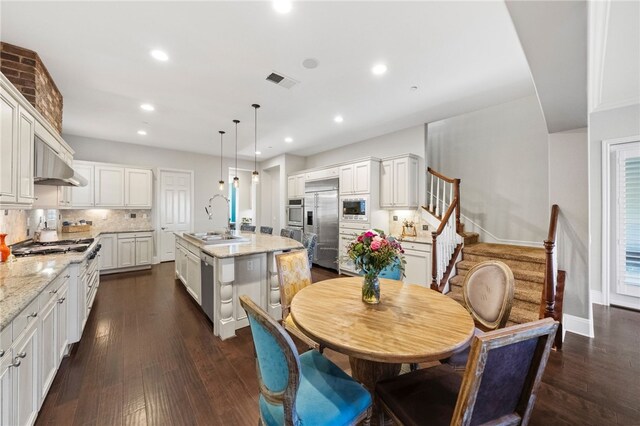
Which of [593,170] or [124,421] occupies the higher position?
[593,170]

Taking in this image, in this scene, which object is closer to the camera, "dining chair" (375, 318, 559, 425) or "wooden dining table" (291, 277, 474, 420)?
"dining chair" (375, 318, 559, 425)

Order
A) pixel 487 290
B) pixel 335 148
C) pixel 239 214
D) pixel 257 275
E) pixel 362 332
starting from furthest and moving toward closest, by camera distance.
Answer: pixel 239 214, pixel 335 148, pixel 257 275, pixel 487 290, pixel 362 332

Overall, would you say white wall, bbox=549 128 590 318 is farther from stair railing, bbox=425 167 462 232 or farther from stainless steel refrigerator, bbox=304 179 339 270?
stainless steel refrigerator, bbox=304 179 339 270

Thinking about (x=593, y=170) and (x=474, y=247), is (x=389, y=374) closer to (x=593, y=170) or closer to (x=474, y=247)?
(x=474, y=247)

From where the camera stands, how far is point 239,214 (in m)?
9.56

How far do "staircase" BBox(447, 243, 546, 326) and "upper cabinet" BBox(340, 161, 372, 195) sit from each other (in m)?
2.02

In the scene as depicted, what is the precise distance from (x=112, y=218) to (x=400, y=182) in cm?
633

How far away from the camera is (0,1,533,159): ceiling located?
1990 millimetres

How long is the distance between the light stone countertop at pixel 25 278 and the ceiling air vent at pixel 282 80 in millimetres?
2689

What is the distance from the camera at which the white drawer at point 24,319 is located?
1.24m

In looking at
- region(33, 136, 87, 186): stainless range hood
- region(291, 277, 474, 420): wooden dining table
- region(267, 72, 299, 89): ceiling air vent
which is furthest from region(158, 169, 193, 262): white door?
region(291, 277, 474, 420): wooden dining table

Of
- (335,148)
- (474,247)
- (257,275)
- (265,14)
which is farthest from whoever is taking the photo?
(335,148)

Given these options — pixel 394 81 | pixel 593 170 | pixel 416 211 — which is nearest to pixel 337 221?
pixel 416 211

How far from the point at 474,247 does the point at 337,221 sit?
8.38 feet
